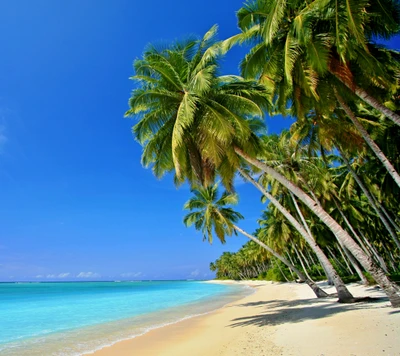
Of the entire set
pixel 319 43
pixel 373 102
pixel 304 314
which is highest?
pixel 319 43

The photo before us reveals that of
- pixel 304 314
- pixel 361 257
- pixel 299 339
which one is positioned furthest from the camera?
pixel 304 314

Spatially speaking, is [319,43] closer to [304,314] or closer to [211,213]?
[304,314]

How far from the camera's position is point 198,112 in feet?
36.4

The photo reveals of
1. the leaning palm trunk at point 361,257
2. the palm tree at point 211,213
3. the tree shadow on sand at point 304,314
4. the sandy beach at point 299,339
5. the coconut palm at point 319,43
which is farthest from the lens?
the palm tree at point 211,213

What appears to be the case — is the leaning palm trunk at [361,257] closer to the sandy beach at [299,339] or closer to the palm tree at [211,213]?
the sandy beach at [299,339]

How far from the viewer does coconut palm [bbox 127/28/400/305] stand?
1036 cm

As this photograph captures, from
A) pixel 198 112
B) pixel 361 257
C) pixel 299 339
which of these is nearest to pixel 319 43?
pixel 198 112

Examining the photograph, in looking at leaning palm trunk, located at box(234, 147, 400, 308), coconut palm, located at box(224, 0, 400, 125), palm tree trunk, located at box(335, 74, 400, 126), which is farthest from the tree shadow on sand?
coconut palm, located at box(224, 0, 400, 125)

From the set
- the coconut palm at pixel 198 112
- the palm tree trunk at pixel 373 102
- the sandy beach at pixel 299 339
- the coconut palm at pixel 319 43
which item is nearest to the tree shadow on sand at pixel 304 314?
the sandy beach at pixel 299 339

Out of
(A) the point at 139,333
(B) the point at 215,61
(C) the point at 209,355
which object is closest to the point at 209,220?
(A) the point at 139,333

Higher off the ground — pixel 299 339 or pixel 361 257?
pixel 361 257

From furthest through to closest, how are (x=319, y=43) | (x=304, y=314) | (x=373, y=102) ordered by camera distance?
1. (x=304, y=314)
2. (x=373, y=102)
3. (x=319, y=43)

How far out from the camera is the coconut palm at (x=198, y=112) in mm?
10359

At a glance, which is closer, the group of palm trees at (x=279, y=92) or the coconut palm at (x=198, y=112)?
the group of palm trees at (x=279, y=92)
